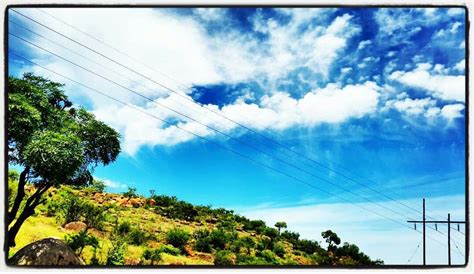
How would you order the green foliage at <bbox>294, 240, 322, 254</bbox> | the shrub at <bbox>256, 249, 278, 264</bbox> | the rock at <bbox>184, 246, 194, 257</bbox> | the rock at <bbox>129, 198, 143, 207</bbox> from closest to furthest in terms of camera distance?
the rock at <bbox>184, 246, 194, 257</bbox>
the shrub at <bbox>256, 249, 278, 264</bbox>
the green foliage at <bbox>294, 240, 322, 254</bbox>
the rock at <bbox>129, 198, 143, 207</bbox>

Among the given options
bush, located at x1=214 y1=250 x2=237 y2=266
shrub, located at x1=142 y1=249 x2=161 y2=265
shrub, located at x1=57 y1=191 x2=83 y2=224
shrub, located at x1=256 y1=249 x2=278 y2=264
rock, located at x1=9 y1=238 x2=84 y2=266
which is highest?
shrub, located at x1=57 y1=191 x2=83 y2=224

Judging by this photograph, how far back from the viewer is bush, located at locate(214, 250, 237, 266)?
25.2 ft

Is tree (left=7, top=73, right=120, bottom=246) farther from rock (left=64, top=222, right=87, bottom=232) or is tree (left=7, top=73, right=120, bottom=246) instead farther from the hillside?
rock (left=64, top=222, right=87, bottom=232)

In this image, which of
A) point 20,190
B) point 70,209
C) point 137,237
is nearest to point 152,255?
point 137,237

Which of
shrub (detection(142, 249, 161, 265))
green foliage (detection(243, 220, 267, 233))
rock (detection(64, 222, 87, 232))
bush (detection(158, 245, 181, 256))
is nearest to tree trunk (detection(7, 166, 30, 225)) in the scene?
rock (detection(64, 222, 87, 232))

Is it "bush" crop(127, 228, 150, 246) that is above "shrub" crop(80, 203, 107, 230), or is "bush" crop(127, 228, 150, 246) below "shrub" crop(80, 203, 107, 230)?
below

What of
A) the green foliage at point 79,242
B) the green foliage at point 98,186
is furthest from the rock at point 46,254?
the green foliage at point 98,186

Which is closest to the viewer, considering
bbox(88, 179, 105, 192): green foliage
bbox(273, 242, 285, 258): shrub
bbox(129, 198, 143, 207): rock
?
bbox(273, 242, 285, 258): shrub

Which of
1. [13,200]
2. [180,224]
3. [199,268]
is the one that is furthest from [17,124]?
[180,224]

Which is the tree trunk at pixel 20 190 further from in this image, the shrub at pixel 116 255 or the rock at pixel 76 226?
the rock at pixel 76 226

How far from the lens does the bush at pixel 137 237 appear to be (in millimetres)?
7975

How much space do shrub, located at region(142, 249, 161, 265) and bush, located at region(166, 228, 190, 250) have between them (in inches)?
41.7

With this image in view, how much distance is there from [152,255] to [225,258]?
1.25m

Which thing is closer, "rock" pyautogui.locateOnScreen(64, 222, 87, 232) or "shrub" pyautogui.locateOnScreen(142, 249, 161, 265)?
"shrub" pyautogui.locateOnScreen(142, 249, 161, 265)
